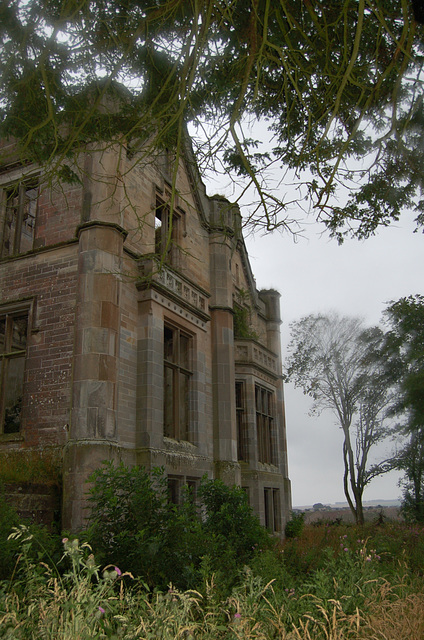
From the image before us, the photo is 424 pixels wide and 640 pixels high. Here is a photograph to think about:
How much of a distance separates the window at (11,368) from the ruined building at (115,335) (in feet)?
0.09

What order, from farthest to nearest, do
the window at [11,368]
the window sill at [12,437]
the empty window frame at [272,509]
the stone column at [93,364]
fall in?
the empty window frame at [272,509] < the window at [11,368] < the window sill at [12,437] < the stone column at [93,364]

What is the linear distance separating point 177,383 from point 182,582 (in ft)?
25.7

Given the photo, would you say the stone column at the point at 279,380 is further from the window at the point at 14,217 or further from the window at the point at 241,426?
the window at the point at 14,217

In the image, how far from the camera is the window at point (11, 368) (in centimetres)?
1181

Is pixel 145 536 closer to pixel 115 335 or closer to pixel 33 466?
pixel 33 466

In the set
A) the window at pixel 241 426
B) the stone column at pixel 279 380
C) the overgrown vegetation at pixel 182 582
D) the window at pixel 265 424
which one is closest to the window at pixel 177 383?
the window at pixel 241 426

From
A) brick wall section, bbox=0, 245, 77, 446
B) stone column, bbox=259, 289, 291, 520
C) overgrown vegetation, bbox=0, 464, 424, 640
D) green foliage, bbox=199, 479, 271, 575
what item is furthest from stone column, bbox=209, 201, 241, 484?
green foliage, bbox=199, 479, 271, 575

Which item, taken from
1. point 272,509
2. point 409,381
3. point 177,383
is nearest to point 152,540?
point 177,383

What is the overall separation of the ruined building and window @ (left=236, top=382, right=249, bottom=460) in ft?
0.13

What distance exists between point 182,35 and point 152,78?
0.54 metres

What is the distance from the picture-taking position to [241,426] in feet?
54.9

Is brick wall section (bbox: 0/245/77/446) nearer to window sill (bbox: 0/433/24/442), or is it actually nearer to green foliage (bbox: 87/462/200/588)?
window sill (bbox: 0/433/24/442)

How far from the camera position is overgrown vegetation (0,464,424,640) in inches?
139

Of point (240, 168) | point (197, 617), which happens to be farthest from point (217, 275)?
point (197, 617)
